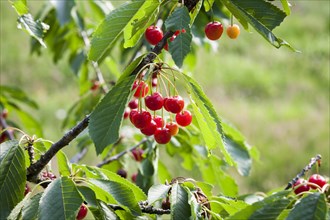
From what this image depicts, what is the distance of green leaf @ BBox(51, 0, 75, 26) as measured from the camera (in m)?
2.33

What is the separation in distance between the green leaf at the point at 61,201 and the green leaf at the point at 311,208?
1.30 feet

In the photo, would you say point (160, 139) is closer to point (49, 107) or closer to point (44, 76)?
point (49, 107)

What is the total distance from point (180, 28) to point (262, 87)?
700 centimetres

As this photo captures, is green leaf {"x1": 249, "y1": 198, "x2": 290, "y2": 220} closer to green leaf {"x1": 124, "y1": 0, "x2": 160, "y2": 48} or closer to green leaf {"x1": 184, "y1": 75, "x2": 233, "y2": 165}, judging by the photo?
green leaf {"x1": 184, "y1": 75, "x2": 233, "y2": 165}

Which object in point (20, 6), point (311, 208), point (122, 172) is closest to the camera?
point (311, 208)

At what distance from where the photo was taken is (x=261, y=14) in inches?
48.9

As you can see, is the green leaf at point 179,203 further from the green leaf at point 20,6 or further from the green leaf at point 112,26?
the green leaf at point 20,6

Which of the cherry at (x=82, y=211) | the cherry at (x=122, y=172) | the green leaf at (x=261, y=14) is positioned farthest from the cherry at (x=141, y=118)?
the cherry at (x=122, y=172)

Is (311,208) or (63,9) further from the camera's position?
(63,9)

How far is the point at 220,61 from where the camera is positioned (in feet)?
29.4

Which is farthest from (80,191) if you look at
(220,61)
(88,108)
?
(220,61)

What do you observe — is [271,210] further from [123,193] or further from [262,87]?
[262,87]

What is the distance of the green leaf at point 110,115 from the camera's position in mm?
1233

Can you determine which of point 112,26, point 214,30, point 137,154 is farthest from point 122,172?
point 112,26
